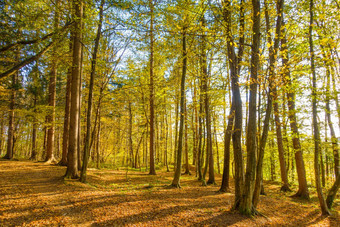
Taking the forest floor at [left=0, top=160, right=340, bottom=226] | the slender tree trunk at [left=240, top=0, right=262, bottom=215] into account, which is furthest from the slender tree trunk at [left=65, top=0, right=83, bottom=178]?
the slender tree trunk at [left=240, top=0, right=262, bottom=215]

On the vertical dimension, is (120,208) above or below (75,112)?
below

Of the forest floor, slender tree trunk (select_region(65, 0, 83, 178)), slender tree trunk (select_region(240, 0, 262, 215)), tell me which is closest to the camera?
the forest floor

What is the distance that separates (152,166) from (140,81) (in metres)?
6.22

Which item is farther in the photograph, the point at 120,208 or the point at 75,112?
the point at 75,112

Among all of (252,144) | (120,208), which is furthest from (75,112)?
(252,144)

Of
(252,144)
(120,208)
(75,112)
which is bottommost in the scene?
(120,208)

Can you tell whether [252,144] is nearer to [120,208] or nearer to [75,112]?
[120,208]

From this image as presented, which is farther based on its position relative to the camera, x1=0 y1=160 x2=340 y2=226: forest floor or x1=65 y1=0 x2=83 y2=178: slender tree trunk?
x1=65 y1=0 x2=83 y2=178: slender tree trunk

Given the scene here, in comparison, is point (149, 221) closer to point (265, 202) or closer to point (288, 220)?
point (288, 220)

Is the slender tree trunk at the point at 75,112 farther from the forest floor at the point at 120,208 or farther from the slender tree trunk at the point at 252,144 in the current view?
the slender tree trunk at the point at 252,144

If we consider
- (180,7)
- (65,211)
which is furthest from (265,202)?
(180,7)

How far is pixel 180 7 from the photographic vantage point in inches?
283

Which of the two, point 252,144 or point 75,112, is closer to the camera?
point 252,144

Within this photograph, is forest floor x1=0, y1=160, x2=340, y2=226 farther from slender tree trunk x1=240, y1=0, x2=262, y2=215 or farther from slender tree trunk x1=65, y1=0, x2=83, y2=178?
slender tree trunk x1=65, y1=0, x2=83, y2=178
